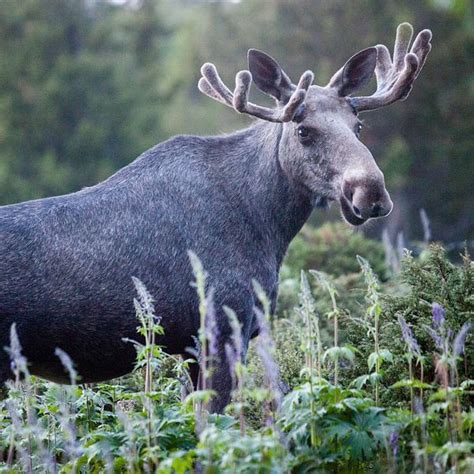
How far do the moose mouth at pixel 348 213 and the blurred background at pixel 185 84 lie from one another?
18487 mm

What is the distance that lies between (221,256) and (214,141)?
0.98 metres

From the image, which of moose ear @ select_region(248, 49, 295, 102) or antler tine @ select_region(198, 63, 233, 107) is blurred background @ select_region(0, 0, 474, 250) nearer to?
antler tine @ select_region(198, 63, 233, 107)

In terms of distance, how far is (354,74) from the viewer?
6.93 m

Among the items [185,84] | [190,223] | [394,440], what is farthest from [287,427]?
[185,84]

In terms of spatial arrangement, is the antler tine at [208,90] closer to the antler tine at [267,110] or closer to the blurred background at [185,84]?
the antler tine at [267,110]

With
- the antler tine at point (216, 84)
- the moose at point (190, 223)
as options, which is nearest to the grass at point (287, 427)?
the moose at point (190, 223)

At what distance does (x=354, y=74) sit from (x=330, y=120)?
0.52 m

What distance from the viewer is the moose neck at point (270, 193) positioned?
22.1 feet

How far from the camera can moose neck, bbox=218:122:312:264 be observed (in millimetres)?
6727

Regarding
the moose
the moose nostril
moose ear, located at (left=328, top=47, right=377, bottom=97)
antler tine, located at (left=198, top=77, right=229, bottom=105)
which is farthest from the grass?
antler tine, located at (left=198, top=77, right=229, bottom=105)

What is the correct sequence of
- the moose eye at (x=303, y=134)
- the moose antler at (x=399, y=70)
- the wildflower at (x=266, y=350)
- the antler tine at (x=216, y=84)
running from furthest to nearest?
1. the antler tine at (x=216, y=84)
2. the moose antler at (x=399, y=70)
3. the moose eye at (x=303, y=134)
4. the wildflower at (x=266, y=350)

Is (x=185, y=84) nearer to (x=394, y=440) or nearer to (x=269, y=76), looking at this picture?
(x=269, y=76)

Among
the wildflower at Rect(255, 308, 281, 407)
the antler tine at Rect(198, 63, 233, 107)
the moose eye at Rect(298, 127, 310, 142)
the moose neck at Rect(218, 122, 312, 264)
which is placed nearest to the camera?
the wildflower at Rect(255, 308, 281, 407)

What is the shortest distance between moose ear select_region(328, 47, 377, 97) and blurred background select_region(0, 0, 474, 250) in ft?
59.0
